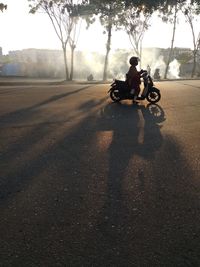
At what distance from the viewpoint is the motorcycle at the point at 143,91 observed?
1237 cm

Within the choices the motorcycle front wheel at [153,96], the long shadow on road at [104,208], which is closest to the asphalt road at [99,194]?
the long shadow on road at [104,208]

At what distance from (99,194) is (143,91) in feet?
27.5

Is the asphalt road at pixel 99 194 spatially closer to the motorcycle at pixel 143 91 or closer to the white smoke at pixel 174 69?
the motorcycle at pixel 143 91

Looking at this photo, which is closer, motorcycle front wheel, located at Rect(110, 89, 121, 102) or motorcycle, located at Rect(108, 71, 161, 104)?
motorcycle, located at Rect(108, 71, 161, 104)

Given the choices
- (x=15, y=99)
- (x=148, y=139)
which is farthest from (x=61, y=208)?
(x=15, y=99)

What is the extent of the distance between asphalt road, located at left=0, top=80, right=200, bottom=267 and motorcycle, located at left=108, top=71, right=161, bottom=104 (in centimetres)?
352

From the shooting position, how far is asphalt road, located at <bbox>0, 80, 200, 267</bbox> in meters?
3.35

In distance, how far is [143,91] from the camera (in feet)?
41.2

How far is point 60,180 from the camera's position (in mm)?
5059

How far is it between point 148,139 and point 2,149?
9.02ft

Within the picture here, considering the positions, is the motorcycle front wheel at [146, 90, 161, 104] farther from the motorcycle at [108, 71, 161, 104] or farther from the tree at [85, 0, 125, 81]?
the tree at [85, 0, 125, 81]

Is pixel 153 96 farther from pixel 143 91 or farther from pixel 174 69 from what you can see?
pixel 174 69

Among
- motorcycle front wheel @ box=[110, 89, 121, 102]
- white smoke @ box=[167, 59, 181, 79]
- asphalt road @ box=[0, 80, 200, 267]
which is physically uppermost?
asphalt road @ box=[0, 80, 200, 267]

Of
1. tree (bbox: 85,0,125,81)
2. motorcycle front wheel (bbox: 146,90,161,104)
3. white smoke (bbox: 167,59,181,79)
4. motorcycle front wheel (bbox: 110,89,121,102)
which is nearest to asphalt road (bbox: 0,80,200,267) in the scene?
motorcycle front wheel (bbox: 146,90,161,104)
